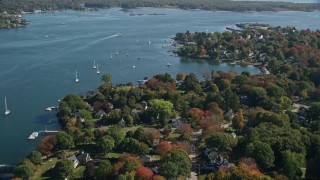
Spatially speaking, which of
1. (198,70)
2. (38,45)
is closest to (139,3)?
(38,45)

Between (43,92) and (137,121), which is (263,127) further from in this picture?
(43,92)

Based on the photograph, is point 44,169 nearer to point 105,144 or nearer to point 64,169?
point 64,169

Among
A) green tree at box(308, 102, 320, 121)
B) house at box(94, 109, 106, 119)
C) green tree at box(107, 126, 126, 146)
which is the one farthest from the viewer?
house at box(94, 109, 106, 119)

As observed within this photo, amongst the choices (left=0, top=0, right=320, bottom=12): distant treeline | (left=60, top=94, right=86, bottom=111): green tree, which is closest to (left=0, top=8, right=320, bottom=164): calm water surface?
(left=60, top=94, right=86, bottom=111): green tree

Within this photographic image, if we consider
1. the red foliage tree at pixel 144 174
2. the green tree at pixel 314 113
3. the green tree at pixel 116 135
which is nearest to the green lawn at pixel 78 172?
the green tree at pixel 116 135

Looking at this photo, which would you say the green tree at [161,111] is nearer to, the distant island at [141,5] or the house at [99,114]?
the house at [99,114]

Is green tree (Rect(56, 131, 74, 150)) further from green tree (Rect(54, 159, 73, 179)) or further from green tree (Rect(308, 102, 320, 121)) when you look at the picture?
green tree (Rect(308, 102, 320, 121))
